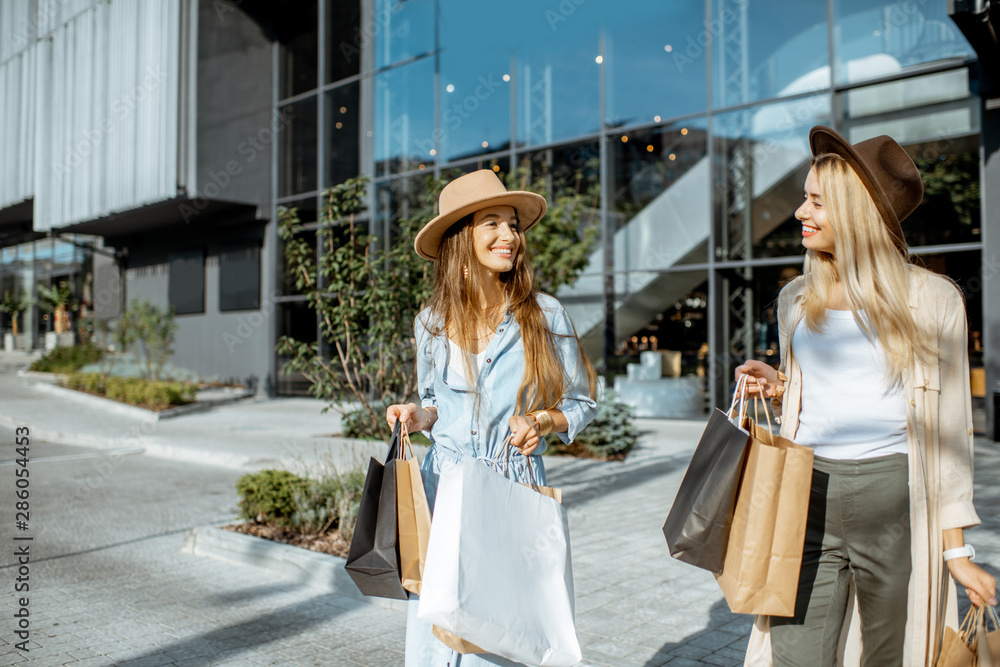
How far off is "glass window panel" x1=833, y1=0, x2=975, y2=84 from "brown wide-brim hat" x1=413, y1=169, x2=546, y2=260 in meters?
11.2

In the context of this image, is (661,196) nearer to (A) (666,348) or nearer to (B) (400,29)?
(A) (666,348)

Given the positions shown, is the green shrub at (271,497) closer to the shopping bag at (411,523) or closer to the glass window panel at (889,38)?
the shopping bag at (411,523)

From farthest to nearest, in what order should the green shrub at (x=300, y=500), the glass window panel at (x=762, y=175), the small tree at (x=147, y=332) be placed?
1. the small tree at (x=147, y=332)
2. the glass window panel at (x=762, y=175)
3. the green shrub at (x=300, y=500)

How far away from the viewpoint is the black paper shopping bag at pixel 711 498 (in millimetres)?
1984

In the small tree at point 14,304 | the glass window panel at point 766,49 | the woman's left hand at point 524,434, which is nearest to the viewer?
the woman's left hand at point 524,434

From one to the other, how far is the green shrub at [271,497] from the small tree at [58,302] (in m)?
27.2

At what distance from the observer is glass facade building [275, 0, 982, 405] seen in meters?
11.5

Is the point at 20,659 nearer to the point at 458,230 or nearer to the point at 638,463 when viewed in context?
the point at 458,230

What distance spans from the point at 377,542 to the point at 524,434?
0.51 m

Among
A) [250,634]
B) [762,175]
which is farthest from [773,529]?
[762,175]

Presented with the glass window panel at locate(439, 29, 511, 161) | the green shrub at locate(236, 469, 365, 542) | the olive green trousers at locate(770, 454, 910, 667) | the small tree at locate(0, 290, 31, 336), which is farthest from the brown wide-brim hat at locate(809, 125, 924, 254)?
the small tree at locate(0, 290, 31, 336)

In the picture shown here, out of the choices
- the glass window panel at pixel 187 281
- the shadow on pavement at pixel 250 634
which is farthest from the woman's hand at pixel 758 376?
the glass window panel at pixel 187 281

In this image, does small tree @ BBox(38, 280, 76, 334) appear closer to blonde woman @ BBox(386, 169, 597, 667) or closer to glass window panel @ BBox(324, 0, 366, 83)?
glass window panel @ BBox(324, 0, 366, 83)

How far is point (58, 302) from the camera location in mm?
30438
